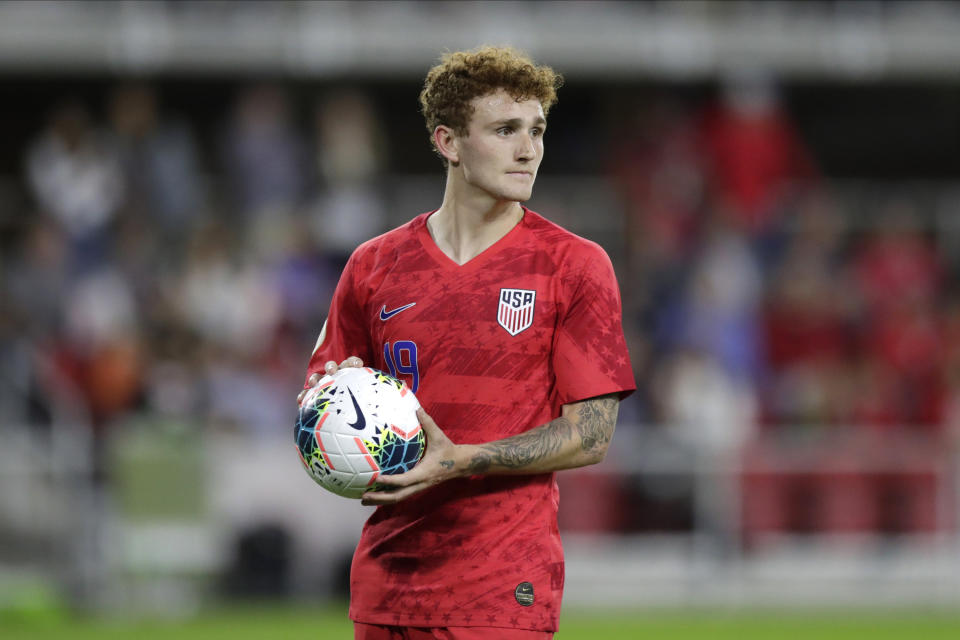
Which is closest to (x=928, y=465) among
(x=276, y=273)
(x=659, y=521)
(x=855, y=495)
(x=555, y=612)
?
(x=855, y=495)

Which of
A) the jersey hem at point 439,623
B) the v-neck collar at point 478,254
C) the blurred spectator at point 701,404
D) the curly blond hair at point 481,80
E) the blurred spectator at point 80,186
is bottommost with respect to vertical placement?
the jersey hem at point 439,623

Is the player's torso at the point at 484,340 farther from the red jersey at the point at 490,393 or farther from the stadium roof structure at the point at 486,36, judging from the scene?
the stadium roof structure at the point at 486,36

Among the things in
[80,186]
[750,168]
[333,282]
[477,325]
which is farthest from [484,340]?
[750,168]

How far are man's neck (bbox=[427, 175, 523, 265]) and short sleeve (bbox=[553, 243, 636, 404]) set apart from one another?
11.0 inches

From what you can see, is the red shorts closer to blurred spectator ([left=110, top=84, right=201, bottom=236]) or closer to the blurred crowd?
the blurred crowd

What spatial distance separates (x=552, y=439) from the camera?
444 cm

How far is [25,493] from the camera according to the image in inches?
462

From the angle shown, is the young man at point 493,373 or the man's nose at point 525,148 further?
the man's nose at point 525,148

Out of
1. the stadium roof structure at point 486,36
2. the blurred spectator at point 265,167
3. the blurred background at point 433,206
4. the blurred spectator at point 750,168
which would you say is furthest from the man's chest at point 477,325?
the stadium roof structure at point 486,36

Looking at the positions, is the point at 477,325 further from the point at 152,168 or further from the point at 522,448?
the point at 152,168

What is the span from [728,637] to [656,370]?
9.73 ft

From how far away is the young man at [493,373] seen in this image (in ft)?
14.7

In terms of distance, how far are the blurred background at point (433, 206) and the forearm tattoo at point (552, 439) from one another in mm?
7427

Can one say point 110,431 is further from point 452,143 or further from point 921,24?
point 921,24
